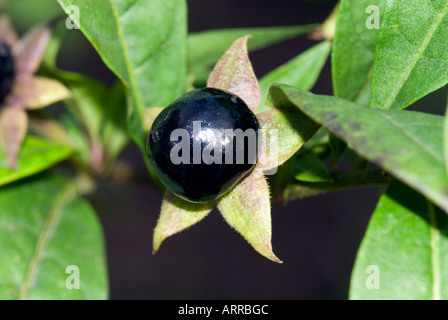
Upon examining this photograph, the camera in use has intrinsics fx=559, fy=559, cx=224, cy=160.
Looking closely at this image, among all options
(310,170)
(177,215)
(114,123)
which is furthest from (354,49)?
(114,123)

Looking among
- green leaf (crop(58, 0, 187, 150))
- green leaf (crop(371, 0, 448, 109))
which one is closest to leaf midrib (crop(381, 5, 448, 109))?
green leaf (crop(371, 0, 448, 109))

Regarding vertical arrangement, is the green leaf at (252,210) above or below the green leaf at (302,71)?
below

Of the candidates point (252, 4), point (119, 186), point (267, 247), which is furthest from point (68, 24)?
point (252, 4)

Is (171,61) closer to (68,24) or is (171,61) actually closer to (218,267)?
(68,24)

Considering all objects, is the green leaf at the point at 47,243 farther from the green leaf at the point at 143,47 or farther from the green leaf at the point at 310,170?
the green leaf at the point at 310,170

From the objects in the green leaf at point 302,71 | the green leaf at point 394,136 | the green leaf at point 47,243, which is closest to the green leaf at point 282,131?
the green leaf at point 394,136

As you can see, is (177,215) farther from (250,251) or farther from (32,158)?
(250,251)

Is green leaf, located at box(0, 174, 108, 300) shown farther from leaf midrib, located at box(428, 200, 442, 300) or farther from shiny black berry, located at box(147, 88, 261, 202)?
leaf midrib, located at box(428, 200, 442, 300)
